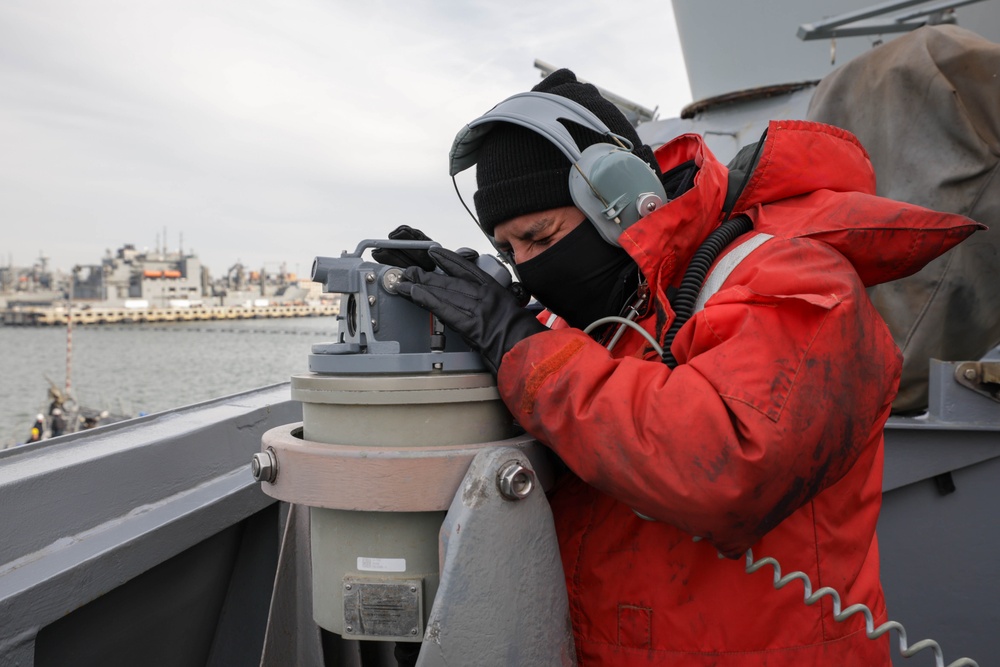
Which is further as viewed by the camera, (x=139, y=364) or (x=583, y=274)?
(x=139, y=364)

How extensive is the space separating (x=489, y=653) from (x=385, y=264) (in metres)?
0.68

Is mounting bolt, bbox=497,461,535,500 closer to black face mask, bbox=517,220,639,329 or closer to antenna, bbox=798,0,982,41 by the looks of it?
black face mask, bbox=517,220,639,329

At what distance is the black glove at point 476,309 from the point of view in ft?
3.99

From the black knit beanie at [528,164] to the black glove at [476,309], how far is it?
0.22 m

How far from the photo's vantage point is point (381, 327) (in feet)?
4.10

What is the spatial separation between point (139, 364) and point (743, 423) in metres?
67.5

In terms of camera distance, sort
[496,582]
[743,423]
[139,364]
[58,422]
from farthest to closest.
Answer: [139,364]
[58,422]
[496,582]
[743,423]

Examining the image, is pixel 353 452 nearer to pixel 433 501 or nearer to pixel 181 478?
pixel 433 501

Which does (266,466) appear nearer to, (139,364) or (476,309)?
(476,309)

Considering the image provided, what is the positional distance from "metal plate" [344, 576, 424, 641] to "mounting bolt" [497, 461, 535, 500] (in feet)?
0.73

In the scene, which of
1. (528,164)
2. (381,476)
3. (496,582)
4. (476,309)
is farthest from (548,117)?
(496,582)

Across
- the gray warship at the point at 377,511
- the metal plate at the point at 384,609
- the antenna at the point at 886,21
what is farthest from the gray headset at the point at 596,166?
the antenna at the point at 886,21

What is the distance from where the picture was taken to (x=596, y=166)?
1.28 meters

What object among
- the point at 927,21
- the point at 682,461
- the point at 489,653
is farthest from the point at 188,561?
the point at 927,21
